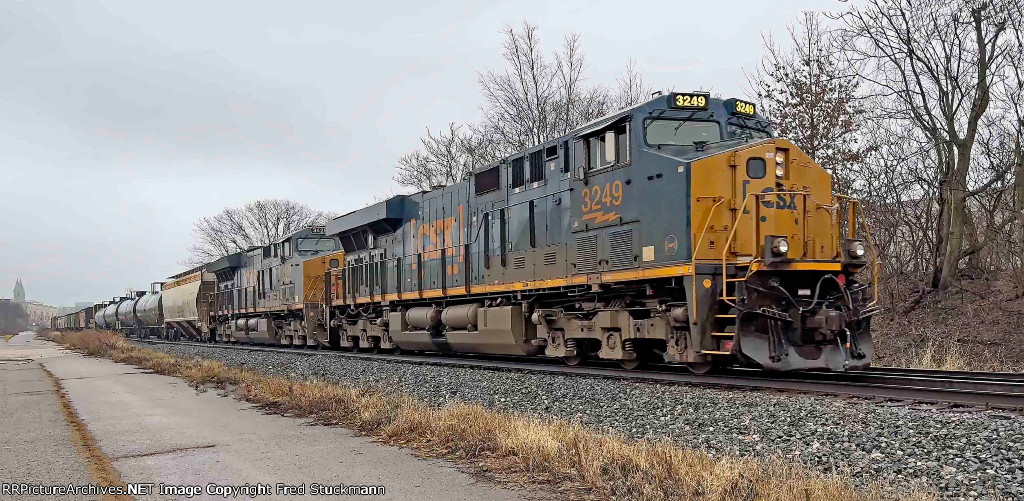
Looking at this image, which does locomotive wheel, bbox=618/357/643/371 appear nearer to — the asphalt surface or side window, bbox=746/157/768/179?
side window, bbox=746/157/768/179

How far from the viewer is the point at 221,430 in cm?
758

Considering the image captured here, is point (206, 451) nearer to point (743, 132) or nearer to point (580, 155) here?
point (580, 155)

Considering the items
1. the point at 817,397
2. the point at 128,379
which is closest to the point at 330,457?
the point at 817,397

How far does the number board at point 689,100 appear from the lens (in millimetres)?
11344

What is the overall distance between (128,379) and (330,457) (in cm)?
988

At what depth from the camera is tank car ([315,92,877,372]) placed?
9.85 meters

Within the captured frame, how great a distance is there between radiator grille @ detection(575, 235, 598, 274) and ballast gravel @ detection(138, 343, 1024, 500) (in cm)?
200

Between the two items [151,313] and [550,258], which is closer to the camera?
[550,258]

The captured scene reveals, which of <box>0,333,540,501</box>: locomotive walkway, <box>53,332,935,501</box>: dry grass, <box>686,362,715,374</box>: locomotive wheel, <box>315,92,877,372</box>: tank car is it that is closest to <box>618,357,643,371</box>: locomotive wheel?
<box>315,92,877,372</box>: tank car

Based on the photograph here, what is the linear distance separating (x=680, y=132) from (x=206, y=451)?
7.80 meters

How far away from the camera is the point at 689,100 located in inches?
450

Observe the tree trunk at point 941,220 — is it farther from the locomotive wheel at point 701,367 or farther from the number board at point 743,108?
the locomotive wheel at point 701,367

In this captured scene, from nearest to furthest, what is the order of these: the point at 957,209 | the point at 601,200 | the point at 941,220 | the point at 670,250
Result: the point at 670,250, the point at 601,200, the point at 957,209, the point at 941,220

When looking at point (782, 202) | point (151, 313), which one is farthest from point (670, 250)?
point (151, 313)
